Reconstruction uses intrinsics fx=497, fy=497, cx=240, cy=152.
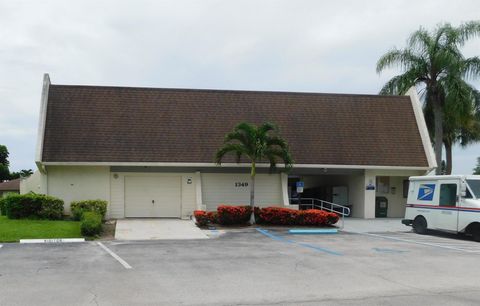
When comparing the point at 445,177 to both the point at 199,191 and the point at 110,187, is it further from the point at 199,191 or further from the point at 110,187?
the point at 110,187

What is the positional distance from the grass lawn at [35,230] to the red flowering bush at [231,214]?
226 inches

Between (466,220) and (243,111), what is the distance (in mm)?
12112

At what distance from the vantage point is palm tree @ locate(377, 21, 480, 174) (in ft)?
90.6

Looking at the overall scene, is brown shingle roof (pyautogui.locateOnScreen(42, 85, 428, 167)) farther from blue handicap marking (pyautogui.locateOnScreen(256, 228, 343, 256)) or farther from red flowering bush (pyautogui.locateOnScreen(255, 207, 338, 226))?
blue handicap marking (pyautogui.locateOnScreen(256, 228, 343, 256))

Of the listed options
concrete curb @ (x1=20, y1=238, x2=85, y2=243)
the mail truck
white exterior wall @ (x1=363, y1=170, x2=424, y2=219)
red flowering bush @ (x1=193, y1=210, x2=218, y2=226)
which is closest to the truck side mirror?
the mail truck

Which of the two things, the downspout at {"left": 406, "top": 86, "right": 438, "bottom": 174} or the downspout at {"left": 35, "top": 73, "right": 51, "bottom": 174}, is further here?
the downspout at {"left": 406, "top": 86, "right": 438, "bottom": 174}

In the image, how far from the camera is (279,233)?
19.1 m

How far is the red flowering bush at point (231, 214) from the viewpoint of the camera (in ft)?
68.4

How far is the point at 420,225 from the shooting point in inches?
797

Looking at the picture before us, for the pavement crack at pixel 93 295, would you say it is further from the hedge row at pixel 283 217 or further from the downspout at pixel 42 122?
the downspout at pixel 42 122

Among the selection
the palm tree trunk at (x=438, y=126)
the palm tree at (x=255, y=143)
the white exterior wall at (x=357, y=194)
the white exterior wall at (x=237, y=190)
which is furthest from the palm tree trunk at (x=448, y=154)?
the palm tree at (x=255, y=143)

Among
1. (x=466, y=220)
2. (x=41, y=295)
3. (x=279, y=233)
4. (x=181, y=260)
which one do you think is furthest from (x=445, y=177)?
(x=41, y=295)

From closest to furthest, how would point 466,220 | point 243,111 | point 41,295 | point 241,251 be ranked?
point 41,295 < point 241,251 < point 466,220 < point 243,111

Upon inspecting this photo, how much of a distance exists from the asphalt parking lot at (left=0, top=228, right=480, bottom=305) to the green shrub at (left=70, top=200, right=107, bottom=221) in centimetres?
616
